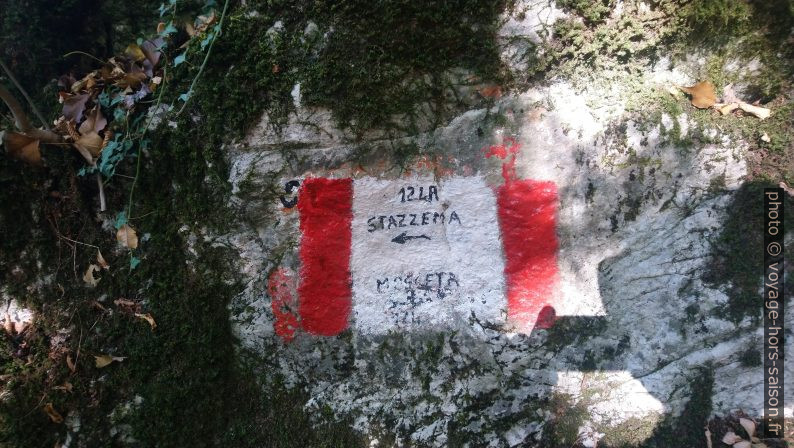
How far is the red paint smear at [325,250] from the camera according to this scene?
6.86ft

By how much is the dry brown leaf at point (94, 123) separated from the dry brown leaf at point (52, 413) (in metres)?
1.31

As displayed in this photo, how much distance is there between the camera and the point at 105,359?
2.05 m

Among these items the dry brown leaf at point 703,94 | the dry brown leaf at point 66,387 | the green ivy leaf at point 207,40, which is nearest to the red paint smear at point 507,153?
the dry brown leaf at point 703,94

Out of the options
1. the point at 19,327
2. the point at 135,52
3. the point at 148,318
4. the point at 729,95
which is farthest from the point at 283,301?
the point at 729,95

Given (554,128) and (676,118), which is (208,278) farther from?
(676,118)

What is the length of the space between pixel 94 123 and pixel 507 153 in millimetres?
2032

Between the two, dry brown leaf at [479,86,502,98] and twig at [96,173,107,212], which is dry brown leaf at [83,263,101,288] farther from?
dry brown leaf at [479,86,502,98]

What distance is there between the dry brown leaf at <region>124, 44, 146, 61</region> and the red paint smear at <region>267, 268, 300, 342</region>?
4.34 feet

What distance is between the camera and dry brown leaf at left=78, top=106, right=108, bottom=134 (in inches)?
82.4

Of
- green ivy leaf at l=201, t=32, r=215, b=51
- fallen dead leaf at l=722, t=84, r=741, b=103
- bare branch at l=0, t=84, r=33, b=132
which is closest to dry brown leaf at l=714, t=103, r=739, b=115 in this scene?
fallen dead leaf at l=722, t=84, r=741, b=103

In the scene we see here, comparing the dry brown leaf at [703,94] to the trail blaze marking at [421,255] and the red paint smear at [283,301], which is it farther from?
the red paint smear at [283,301]

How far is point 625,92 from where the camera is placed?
79.2 inches

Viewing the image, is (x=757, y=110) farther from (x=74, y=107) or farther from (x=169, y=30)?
(x=74, y=107)

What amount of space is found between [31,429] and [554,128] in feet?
9.22
